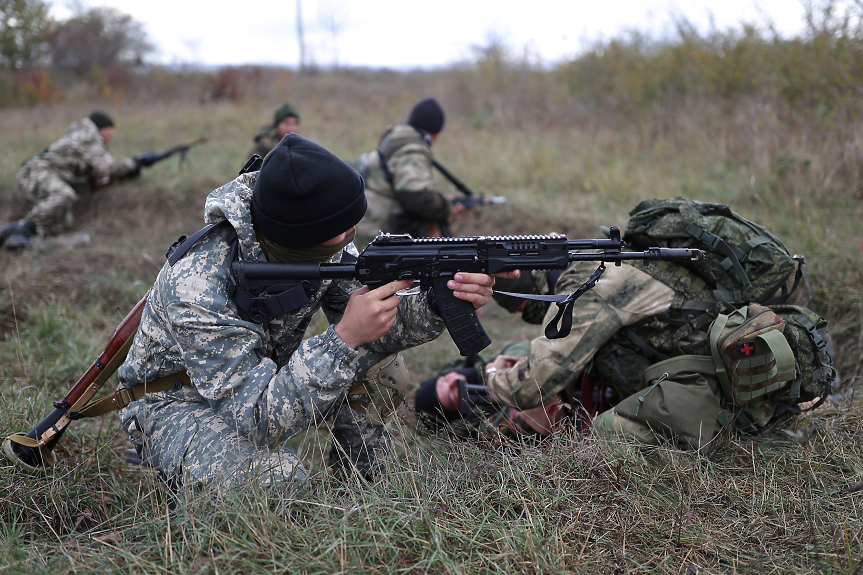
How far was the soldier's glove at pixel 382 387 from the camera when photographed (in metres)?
2.80

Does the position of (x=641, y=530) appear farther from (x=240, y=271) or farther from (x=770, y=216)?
(x=770, y=216)

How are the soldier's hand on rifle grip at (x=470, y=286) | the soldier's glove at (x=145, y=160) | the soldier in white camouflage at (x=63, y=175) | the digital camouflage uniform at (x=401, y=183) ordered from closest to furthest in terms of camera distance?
1. the soldier's hand on rifle grip at (x=470, y=286)
2. the digital camouflage uniform at (x=401, y=183)
3. the soldier in white camouflage at (x=63, y=175)
4. the soldier's glove at (x=145, y=160)

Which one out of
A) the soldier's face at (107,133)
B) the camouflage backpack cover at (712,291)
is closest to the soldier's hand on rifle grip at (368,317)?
the camouflage backpack cover at (712,291)

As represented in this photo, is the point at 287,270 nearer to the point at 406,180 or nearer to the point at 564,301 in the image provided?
the point at 564,301

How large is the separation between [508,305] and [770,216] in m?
3.70

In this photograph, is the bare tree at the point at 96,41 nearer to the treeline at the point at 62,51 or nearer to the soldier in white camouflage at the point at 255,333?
the treeline at the point at 62,51

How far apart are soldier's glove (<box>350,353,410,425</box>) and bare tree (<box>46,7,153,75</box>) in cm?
2263

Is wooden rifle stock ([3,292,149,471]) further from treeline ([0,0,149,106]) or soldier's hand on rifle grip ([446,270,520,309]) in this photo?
treeline ([0,0,149,106])

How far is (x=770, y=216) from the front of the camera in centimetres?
571

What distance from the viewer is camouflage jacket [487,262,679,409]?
2.86 m

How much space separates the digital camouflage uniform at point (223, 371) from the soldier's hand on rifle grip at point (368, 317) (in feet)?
0.16

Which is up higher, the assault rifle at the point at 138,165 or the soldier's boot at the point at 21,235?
the assault rifle at the point at 138,165

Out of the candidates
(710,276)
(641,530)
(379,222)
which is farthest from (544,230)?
(641,530)

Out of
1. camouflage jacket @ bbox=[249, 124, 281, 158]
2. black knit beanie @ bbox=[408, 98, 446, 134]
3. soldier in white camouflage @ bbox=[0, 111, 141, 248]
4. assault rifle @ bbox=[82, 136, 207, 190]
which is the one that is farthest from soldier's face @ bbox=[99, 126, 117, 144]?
black knit beanie @ bbox=[408, 98, 446, 134]
